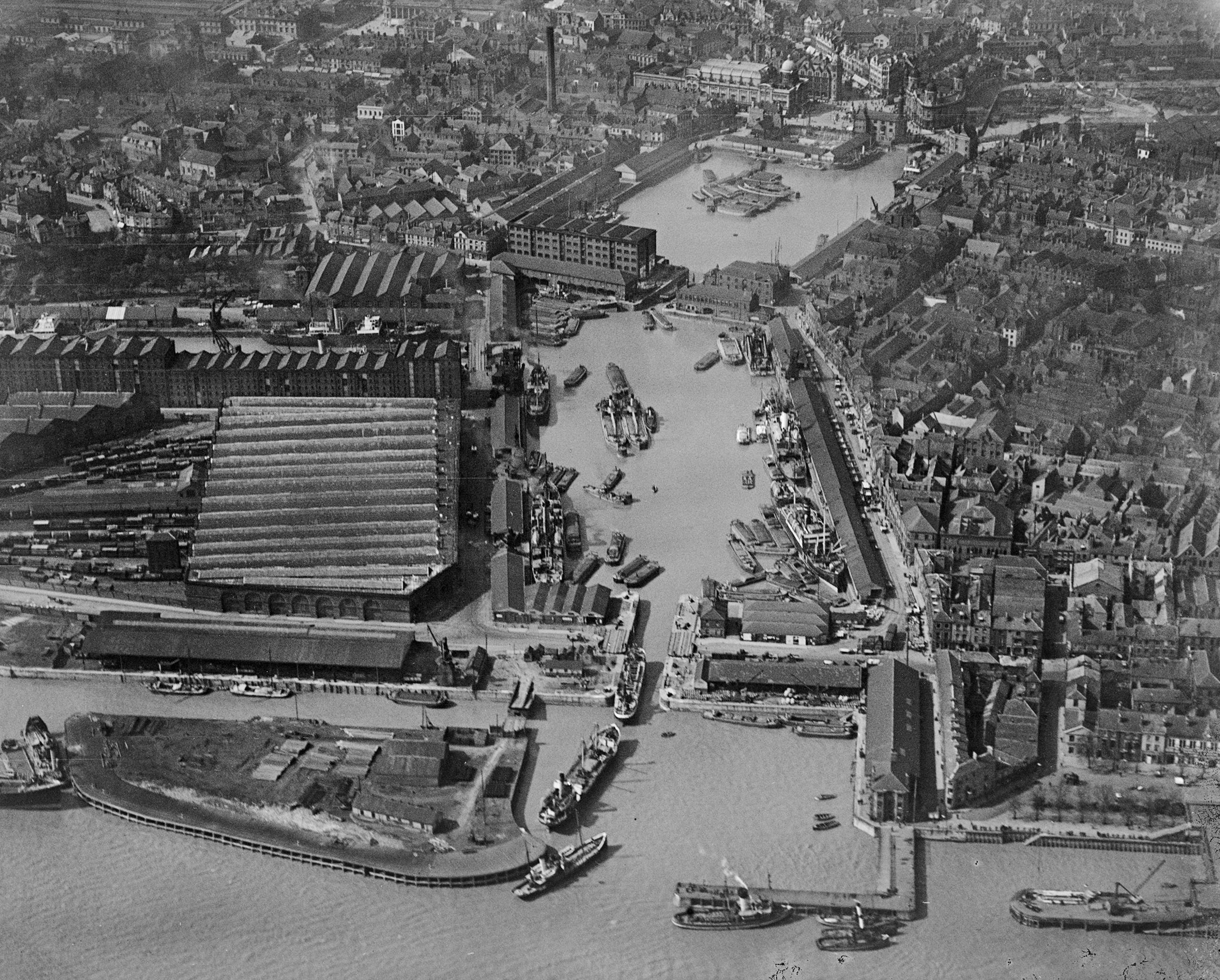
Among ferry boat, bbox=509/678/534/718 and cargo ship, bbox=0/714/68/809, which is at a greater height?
ferry boat, bbox=509/678/534/718

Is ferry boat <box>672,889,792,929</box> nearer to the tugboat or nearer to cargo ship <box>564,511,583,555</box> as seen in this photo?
the tugboat

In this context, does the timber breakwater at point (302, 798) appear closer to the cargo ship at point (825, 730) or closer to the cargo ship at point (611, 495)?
the cargo ship at point (825, 730)

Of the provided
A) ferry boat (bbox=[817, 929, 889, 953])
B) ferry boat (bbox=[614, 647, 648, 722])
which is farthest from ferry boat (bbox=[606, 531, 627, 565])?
ferry boat (bbox=[817, 929, 889, 953])

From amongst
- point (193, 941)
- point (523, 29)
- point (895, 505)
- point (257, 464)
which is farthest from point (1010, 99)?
point (193, 941)

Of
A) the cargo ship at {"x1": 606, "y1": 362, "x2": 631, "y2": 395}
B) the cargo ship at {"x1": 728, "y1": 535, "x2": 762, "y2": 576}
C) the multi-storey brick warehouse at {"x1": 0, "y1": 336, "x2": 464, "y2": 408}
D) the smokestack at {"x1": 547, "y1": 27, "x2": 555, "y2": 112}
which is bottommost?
the cargo ship at {"x1": 728, "y1": 535, "x2": 762, "y2": 576}

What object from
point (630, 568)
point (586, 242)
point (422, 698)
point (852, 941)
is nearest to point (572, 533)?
point (630, 568)

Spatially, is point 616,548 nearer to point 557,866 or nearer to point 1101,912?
point 557,866

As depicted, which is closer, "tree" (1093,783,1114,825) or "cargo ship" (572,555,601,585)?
"tree" (1093,783,1114,825)

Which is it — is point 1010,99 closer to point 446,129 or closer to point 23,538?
point 446,129
